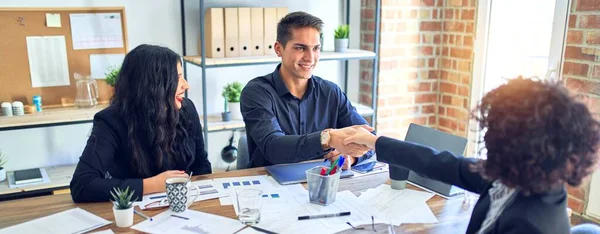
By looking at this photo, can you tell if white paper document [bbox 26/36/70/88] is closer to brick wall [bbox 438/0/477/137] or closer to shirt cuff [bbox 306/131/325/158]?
shirt cuff [bbox 306/131/325/158]

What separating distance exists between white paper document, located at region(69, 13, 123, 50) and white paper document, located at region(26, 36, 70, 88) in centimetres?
9

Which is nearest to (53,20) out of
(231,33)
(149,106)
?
(231,33)

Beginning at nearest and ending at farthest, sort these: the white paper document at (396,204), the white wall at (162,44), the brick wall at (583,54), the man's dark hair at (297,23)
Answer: the white paper document at (396,204)
the man's dark hair at (297,23)
the brick wall at (583,54)
the white wall at (162,44)

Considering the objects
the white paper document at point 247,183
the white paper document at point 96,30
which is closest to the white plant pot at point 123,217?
the white paper document at point 247,183

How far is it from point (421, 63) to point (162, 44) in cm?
177

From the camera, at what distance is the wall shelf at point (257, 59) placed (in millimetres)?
2922

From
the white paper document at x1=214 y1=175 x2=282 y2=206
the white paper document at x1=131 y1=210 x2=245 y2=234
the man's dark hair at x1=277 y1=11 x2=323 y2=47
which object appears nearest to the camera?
the white paper document at x1=131 y1=210 x2=245 y2=234

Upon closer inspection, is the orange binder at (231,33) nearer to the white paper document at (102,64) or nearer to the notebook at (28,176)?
the white paper document at (102,64)

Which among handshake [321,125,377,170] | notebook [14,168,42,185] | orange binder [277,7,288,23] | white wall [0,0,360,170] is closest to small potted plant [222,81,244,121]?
white wall [0,0,360,170]

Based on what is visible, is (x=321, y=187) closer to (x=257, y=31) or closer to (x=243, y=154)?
(x=243, y=154)

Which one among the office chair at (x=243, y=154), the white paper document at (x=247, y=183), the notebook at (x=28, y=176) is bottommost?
the notebook at (x=28, y=176)

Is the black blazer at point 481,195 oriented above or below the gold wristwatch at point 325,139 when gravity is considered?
above

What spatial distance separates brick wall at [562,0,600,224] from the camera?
245 cm

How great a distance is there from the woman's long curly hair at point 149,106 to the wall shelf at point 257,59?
3.32 feet
